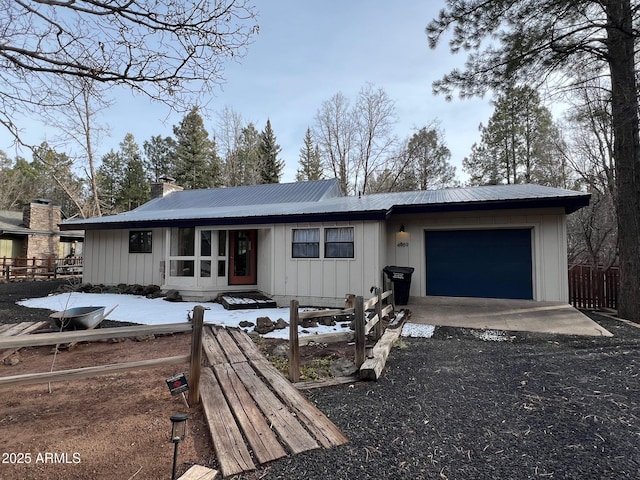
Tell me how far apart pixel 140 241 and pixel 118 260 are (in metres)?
1.18

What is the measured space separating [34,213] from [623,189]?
27133 millimetres

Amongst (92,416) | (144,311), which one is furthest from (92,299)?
(92,416)

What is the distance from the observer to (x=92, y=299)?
31.2 feet

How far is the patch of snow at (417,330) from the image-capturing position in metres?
5.63

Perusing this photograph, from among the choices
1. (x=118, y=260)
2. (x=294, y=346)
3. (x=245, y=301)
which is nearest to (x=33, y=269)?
(x=118, y=260)

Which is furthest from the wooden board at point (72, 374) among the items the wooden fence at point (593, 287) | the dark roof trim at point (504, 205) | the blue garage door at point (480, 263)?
the wooden fence at point (593, 287)

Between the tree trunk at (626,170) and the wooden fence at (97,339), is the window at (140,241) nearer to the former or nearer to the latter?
the wooden fence at (97,339)

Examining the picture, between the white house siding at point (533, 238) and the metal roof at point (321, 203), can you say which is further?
the white house siding at point (533, 238)

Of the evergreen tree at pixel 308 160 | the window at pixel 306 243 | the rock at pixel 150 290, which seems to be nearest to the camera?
the window at pixel 306 243

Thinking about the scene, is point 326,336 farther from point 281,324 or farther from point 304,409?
point 281,324

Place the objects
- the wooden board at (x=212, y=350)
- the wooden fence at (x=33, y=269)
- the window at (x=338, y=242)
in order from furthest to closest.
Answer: the wooden fence at (x=33, y=269), the window at (x=338, y=242), the wooden board at (x=212, y=350)

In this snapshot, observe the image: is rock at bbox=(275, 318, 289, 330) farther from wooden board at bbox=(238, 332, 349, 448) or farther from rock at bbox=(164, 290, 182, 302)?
rock at bbox=(164, 290, 182, 302)

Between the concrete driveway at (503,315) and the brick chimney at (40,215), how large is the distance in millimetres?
21429

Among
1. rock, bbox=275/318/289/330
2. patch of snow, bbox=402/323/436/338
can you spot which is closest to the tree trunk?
patch of snow, bbox=402/323/436/338
